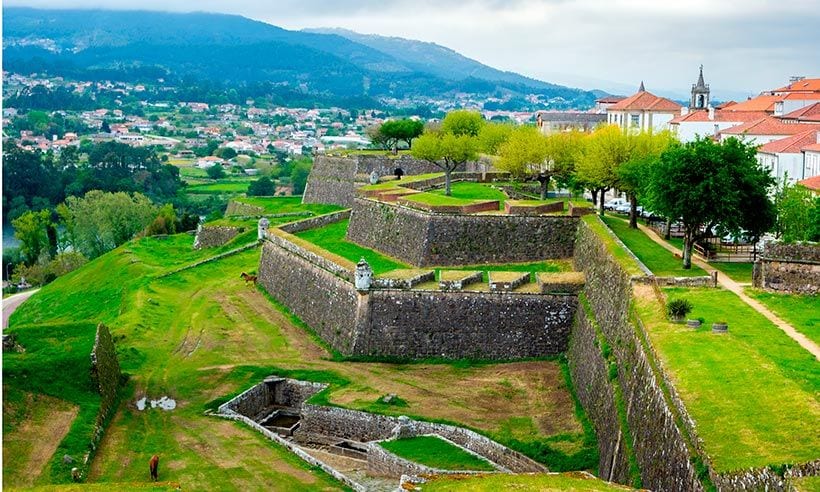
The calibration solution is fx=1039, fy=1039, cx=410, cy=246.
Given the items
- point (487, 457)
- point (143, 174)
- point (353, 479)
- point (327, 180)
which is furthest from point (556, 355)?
point (143, 174)

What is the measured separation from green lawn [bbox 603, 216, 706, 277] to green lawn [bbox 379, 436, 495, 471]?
316 inches

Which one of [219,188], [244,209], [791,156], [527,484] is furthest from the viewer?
[219,188]

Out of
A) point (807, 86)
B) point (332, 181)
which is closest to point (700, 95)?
point (807, 86)

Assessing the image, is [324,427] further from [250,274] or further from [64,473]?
[250,274]

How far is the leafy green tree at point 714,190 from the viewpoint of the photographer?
32062 mm

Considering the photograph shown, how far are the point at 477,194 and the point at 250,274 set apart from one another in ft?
40.5

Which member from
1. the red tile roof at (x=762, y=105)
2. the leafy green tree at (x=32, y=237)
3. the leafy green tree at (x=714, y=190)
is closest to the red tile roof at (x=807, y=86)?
the red tile roof at (x=762, y=105)

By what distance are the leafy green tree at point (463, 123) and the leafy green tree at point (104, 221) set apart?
96.8ft

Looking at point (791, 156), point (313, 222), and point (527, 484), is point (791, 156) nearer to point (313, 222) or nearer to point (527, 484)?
point (313, 222)

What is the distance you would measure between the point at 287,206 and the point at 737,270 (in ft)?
159

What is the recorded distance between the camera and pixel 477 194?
53.7m

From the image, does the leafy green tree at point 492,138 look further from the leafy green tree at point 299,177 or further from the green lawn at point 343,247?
the leafy green tree at point 299,177

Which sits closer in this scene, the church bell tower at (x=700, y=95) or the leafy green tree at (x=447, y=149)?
the leafy green tree at (x=447, y=149)

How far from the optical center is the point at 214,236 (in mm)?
68500
